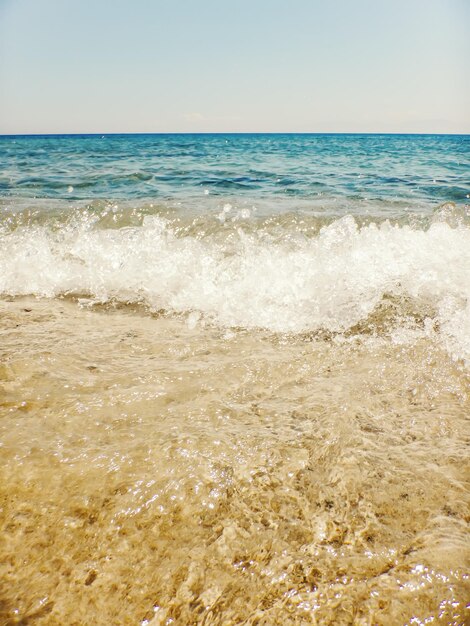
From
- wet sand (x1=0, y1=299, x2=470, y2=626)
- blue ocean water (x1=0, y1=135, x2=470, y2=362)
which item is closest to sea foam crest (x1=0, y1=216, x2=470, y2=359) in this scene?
blue ocean water (x1=0, y1=135, x2=470, y2=362)

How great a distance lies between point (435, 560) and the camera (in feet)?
3.25

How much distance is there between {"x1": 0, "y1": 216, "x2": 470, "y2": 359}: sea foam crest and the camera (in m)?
2.78

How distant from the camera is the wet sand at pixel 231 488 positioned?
93 centimetres

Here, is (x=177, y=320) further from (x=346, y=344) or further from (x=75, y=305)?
(x=346, y=344)

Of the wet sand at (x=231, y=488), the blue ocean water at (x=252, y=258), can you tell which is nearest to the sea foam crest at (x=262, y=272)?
the blue ocean water at (x=252, y=258)

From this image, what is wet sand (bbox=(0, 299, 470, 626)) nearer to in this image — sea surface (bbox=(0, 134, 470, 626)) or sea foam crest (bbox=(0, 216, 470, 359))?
sea surface (bbox=(0, 134, 470, 626))

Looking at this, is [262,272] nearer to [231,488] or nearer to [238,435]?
[238,435]

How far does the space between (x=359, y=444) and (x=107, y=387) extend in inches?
44.6

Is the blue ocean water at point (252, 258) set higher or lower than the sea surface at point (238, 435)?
higher

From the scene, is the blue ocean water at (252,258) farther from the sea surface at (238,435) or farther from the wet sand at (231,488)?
the wet sand at (231,488)

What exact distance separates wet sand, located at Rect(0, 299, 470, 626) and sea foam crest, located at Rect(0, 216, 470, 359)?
0.71 m

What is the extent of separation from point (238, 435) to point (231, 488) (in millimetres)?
263

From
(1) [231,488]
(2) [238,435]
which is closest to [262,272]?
(2) [238,435]

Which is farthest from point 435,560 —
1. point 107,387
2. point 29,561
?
point 107,387
